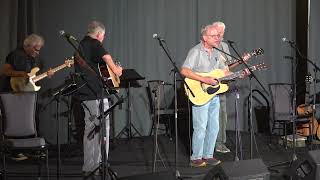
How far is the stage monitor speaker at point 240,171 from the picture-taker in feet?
12.9

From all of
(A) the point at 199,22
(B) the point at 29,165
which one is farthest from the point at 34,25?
(A) the point at 199,22

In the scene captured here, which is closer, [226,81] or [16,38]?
[226,81]

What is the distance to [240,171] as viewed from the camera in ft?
13.1

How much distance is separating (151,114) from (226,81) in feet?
8.64

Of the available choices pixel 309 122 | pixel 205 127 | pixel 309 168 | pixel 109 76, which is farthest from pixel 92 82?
pixel 309 122

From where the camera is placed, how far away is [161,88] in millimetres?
7816

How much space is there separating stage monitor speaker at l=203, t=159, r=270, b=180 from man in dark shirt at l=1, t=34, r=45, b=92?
315cm

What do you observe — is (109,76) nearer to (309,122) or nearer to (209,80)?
(209,80)

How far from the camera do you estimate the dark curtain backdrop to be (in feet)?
24.0

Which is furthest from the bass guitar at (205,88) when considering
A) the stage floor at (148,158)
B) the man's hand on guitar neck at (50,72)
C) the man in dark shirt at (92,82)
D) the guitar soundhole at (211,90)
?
the man's hand on guitar neck at (50,72)

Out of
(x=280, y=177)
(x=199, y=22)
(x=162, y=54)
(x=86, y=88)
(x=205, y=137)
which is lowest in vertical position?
(x=280, y=177)

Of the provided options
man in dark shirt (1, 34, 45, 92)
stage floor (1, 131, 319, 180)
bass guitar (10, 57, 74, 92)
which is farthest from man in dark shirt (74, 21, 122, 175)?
bass guitar (10, 57, 74, 92)

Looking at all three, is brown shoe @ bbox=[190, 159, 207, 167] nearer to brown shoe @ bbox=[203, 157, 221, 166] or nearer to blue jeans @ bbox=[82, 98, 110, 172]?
brown shoe @ bbox=[203, 157, 221, 166]

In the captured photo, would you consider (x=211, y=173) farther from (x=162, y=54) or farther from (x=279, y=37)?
(x=279, y=37)
